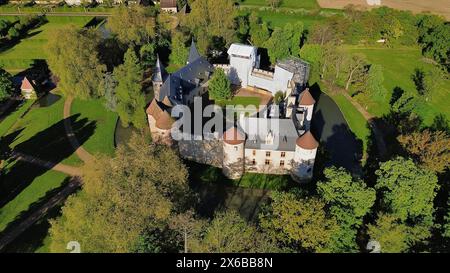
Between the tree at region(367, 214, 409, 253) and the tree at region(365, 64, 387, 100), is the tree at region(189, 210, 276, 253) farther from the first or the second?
the tree at region(365, 64, 387, 100)

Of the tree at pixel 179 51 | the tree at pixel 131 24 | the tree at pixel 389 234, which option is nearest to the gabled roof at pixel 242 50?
the tree at pixel 179 51

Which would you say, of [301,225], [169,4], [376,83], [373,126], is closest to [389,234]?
[301,225]

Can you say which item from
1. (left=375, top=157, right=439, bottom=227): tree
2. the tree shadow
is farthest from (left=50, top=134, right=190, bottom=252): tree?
(left=375, top=157, right=439, bottom=227): tree

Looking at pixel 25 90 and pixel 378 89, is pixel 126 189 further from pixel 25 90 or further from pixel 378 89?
pixel 378 89

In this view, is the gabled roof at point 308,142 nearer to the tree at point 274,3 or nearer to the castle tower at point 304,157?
the castle tower at point 304,157

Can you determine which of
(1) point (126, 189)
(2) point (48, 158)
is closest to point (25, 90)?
(2) point (48, 158)

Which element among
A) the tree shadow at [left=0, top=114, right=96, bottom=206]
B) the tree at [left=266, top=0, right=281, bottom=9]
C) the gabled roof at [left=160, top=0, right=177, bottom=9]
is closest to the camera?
the tree shadow at [left=0, top=114, right=96, bottom=206]

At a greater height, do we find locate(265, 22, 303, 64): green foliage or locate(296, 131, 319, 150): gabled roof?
locate(265, 22, 303, 64): green foliage

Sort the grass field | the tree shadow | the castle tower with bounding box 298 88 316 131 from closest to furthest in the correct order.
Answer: the tree shadow < the castle tower with bounding box 298 88 316 131 < the grass field
